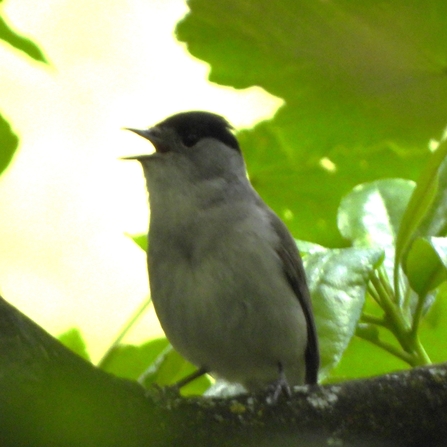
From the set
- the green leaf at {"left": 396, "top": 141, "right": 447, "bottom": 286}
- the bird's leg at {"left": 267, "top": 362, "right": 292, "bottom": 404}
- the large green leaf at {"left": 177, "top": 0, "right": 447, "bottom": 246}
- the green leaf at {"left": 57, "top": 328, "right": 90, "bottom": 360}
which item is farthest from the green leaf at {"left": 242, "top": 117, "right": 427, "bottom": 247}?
the green leaf at {"left": 57, "top": 328, "right": 90, "bottom": 360}

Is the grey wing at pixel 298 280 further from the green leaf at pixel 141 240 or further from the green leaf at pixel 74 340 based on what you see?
the green leaf at pixel 74 340

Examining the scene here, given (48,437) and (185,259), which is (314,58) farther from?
(48,437)

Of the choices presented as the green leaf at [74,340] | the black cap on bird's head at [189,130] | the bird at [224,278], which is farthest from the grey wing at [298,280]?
the green leaf at [74,340]

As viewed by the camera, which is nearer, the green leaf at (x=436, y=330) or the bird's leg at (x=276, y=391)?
the bird's leg at (x=276, y=391)

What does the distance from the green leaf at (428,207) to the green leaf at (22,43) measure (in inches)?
20.1

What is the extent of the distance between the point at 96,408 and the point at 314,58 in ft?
2.01

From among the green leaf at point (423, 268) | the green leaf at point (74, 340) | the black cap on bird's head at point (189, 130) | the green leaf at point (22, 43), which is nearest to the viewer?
the green leaf at point (22, 43)

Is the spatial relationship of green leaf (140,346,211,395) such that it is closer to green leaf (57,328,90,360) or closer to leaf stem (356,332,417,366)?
green leaf (57,328,90,360)

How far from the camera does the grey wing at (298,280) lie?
1143 millimetres

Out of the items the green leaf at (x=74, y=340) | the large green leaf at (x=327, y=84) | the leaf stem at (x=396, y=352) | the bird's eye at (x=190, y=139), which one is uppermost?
the large green leaf at (x=327, y=84)

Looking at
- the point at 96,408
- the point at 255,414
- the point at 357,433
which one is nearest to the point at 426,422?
the point at 357,433

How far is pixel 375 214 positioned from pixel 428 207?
0.09 meters

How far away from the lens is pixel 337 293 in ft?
2.78

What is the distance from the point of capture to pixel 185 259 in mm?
1082
